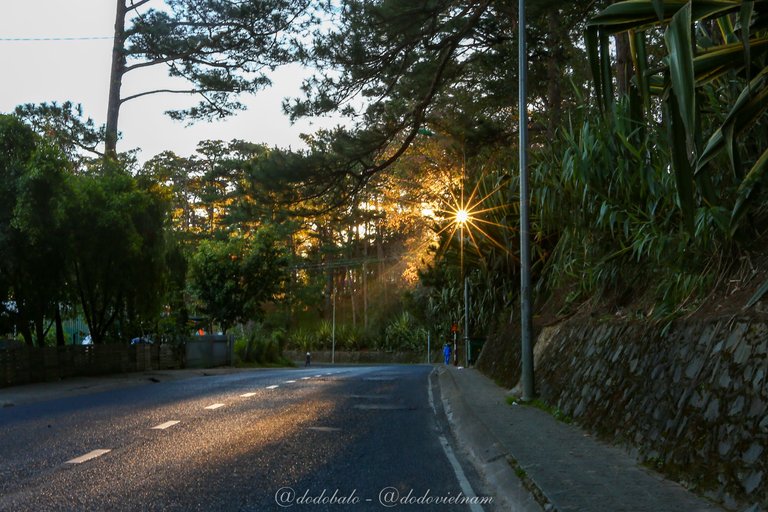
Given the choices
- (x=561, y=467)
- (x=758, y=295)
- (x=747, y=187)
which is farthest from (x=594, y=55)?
(x=561, y=467)

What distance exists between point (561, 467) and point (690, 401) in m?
1.25

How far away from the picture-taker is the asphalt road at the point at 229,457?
6723 millimetres

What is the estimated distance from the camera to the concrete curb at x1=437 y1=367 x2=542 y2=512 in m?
6.74

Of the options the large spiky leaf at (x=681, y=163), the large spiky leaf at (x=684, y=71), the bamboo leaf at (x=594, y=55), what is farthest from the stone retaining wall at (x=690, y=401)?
the bamboo leaf at (x=594, y=55)

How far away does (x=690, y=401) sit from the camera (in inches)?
280

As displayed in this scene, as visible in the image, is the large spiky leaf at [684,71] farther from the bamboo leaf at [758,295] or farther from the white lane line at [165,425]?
the white lane line at [165,425]

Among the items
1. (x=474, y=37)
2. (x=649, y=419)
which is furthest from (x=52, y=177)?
(x=649, y=419)

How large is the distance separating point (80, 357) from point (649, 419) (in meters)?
19.8

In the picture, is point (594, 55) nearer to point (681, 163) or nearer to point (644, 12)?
point (644, 12)

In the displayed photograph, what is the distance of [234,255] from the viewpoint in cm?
4462

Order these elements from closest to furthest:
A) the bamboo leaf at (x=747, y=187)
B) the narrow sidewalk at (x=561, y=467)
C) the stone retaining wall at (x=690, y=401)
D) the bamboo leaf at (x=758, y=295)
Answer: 1. the stone retaining wall at (x=690, y=401)
2. the narrow sidewalk at (x=561, y=467)
3. the bamboo leaf at (x=758, y=295)
4. the bamboo leaf at (x=747, y=187)

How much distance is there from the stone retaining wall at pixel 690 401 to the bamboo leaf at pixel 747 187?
1.01 meters

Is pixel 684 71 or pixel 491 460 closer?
pixel 684 71

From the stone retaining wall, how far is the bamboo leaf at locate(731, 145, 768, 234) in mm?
1006
